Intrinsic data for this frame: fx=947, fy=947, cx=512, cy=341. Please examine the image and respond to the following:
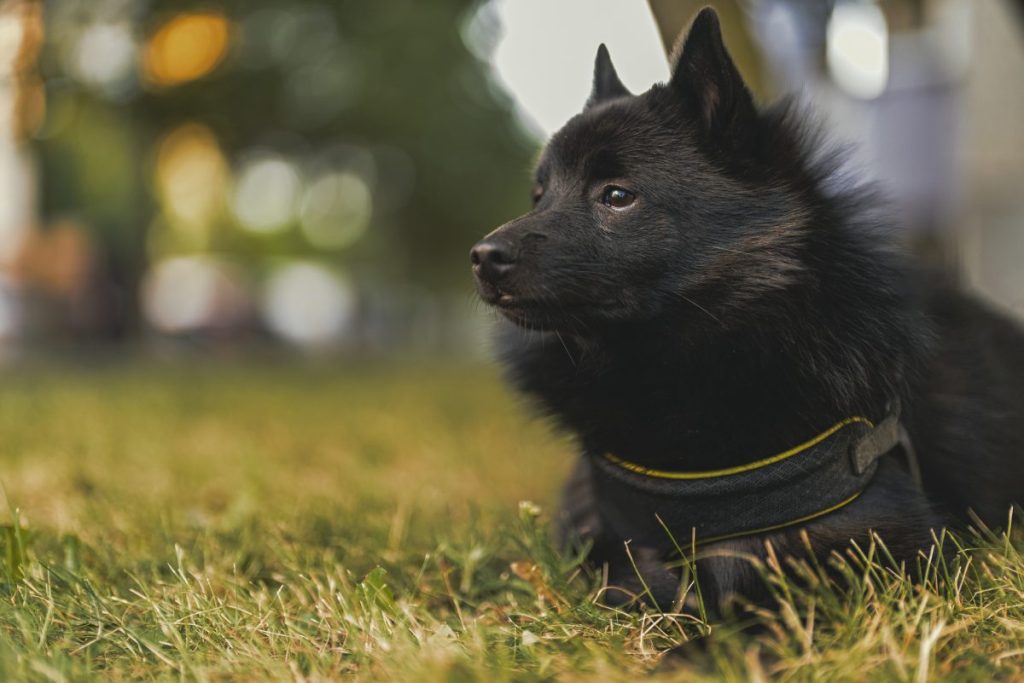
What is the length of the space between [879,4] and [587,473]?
4359 millimetres

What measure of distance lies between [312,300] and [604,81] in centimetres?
3125

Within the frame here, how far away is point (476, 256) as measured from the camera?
1.77 m

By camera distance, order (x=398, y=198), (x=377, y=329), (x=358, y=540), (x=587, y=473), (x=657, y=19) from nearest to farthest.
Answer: (x=587, y=473), (x=358, y=540), (x=657, y=19), (x=398, y=198), (x=377, y=329)

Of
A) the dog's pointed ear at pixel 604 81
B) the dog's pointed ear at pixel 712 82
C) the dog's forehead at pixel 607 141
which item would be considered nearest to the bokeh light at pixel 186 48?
the dog's pointed ear at pixel 604 81

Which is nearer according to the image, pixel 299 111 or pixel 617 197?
pixel 617 197

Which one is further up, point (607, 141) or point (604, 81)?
point (604, 81)

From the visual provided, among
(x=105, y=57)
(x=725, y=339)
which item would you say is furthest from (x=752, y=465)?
(x=105, y=57)

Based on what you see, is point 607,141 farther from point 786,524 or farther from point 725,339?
point 786,524

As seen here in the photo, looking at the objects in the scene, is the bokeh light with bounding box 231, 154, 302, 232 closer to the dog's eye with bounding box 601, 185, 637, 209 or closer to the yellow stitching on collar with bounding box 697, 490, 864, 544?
the dog's eye with bounding box 601, 185, 637, 209

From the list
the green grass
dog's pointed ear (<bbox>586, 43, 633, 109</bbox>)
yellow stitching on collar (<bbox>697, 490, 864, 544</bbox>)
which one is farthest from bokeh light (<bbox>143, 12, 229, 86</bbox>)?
yellow stitching on collar (<bbox>697, 490, 864, 544</bbox>)

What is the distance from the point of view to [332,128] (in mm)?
12734

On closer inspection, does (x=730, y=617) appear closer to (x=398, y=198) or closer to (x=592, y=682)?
(x=592, y=682)

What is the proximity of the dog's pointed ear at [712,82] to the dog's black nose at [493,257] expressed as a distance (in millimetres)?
485

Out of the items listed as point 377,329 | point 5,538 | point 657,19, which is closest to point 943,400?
point 657,19
